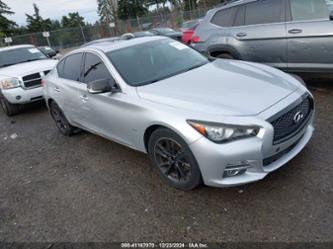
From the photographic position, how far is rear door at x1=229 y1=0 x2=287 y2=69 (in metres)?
4.90

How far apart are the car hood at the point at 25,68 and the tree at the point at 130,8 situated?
54.4 meters

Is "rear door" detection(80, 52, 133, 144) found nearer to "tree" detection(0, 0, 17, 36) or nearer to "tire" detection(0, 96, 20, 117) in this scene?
"tire" detection(0, 96, 20, 117)

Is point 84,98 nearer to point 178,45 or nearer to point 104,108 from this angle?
point 104,108

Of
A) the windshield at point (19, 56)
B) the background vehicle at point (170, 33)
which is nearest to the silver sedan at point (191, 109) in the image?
the windshield at point (19, 56)

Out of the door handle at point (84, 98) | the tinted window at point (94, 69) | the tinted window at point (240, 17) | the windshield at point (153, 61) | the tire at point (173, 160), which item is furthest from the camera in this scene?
the tinted window at point (240, 17)

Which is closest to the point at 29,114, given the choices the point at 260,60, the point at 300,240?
the point at 260,60

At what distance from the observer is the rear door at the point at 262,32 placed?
4.90 metres

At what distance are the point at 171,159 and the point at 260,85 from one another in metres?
1.22

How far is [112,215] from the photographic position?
283 cm

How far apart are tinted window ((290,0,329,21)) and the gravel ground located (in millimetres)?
1658

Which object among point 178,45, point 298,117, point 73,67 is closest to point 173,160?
point 298,117

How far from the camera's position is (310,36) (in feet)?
14.8

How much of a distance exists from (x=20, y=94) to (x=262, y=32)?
544 cm

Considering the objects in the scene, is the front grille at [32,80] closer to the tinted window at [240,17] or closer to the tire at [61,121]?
the tire at [61,121]
